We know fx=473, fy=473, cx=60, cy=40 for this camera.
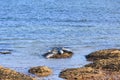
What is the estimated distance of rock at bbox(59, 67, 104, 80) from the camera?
24225mm

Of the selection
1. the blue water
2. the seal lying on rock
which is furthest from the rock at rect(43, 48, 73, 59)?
the blue water

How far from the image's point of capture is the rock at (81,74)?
24.2 metres

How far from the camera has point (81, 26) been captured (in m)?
51.8

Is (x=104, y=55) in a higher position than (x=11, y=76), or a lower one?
lower

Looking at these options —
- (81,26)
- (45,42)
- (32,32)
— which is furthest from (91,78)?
(81,26)

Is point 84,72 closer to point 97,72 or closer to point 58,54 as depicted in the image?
point 97,72

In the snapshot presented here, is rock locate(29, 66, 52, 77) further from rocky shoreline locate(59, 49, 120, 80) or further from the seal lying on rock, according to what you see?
the seal lying on rock

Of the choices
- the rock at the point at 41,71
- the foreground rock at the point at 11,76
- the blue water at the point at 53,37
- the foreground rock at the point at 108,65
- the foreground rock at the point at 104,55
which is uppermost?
the foreground rock at the point at 11,76

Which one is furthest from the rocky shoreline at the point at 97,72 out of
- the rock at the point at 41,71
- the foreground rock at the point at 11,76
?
the foreground rock at the point at 11,76

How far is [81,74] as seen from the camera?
2470 centimetres

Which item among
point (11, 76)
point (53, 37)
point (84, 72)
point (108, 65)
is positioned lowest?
point (53, 37)

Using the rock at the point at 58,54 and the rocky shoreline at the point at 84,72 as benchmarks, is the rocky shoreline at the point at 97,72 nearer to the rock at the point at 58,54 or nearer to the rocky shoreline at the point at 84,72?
the rocky shoreline at the point at 84,72

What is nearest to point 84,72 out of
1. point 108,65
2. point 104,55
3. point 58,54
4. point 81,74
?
point 81,74

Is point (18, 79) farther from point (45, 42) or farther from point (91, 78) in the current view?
point (45, 42)
